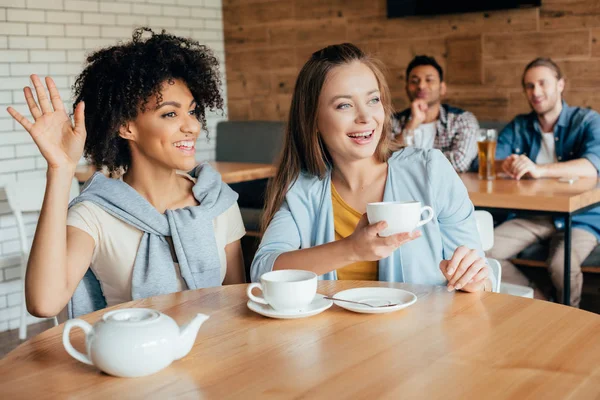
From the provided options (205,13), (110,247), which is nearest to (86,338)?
(110,247)

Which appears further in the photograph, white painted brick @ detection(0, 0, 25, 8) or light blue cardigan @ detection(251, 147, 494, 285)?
white painted brick @ detection(0, 0, 25, 8)

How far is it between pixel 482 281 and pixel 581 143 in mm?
2617

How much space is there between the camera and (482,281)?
1580 millimetres

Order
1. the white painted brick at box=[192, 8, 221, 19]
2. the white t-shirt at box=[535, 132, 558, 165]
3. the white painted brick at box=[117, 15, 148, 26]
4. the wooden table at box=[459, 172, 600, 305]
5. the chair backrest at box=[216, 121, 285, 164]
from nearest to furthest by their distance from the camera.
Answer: the wooden table at box=[459, 172, 600, 305]
the white t-shirt at box=[535, 132, 558, 165]
the white painted brick at box=[117, 15, 148, 26]
the chair backrest at box=[216, 121, 285, 164]
the white painted brick at box=[192, 8, 221, 19]

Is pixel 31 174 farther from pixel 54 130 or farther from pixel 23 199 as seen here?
pixel 54 130

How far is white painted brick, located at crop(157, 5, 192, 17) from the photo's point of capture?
5.58m

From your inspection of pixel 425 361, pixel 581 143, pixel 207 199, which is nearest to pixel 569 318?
pixel 425 361

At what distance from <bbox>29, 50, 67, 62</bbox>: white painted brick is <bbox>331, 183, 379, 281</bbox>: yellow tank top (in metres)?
3.22

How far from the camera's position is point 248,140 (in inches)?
221

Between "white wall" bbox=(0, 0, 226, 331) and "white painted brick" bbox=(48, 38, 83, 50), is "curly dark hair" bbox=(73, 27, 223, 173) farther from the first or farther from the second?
"white painted brick" bbox=(48, 38, 83, 50)

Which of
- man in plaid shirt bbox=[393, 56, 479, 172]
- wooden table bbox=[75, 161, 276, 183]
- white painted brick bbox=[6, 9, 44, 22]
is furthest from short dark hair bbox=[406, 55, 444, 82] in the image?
white painted brick bbox=[6, 9, 44, 22]

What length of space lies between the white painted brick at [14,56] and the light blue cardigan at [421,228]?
3108 millimetres

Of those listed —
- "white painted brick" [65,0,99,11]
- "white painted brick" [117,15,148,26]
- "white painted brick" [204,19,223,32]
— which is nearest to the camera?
"white painted brick" [65,0,99,11]

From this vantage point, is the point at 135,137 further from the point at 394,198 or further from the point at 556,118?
the point at 556,118
